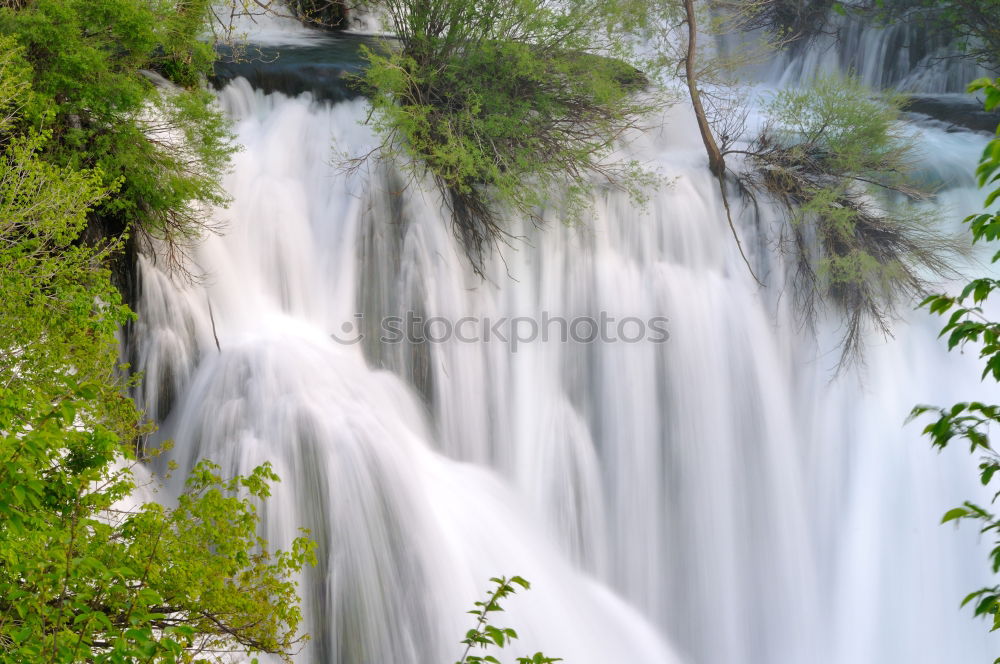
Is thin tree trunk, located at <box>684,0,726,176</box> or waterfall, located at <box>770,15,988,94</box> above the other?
waterfall, located at <box>770,15,988,94</box>

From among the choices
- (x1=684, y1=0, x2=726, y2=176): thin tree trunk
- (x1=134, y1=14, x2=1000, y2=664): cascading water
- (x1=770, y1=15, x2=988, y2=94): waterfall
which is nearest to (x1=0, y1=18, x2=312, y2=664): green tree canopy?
(x1=134, y1=14, x2=1000, y2=664): cascading water

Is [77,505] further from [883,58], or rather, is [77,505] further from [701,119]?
[883,58]

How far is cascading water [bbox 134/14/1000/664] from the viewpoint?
9141 millimetres

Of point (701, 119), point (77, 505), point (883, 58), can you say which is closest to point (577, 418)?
point (701, 119)

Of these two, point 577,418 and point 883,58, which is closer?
point 577,418

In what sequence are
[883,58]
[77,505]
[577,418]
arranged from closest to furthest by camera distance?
1. [77,505]
2. [577,418]
3. [883,58]

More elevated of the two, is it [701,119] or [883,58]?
[883,58]

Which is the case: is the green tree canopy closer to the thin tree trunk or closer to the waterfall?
the thin tree trunk

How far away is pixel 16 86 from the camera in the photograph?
8.05m

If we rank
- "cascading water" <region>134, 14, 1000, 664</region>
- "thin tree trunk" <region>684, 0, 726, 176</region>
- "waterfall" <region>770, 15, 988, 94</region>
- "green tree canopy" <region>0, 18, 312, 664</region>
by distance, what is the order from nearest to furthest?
"green tree canopy" <region>0, 18, 312, 664</region>, "cascading water" <region>134, 14, 1000, 664</region>, "thin tree trunk" <region>684, 0, 726, 176</region>, "waterfall" <region>770, 15, 988, 94</region>

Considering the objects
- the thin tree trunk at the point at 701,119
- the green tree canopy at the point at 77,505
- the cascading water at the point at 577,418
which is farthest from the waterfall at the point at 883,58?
the green tree canopy at the point at 77,505

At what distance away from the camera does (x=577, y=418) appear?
11211 mm

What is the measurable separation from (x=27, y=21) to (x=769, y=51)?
14.3 metres

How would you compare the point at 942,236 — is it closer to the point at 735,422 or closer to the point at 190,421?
the point at 735,422
